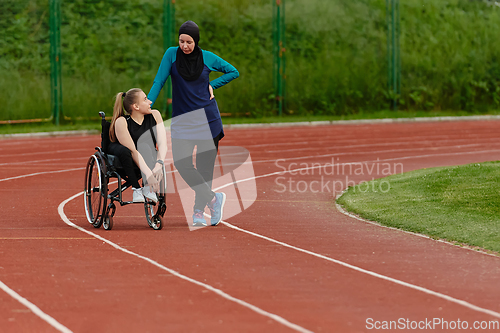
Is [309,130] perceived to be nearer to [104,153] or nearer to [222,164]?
[222,164]

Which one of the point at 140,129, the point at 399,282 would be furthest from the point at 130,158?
the point at 399,282

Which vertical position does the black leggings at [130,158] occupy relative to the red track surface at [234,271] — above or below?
above

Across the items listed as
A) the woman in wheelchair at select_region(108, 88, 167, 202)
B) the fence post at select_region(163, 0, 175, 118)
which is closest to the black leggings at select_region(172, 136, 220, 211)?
the woman in wheelchair at select_region(108, 88, 167, 202)

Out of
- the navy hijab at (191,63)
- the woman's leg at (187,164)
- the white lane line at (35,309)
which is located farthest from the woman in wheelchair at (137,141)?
the white lane line at (35,309)

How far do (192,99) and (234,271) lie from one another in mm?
2347

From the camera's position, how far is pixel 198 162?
29.0 feet

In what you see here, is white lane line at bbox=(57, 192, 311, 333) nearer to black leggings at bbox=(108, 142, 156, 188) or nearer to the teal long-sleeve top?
black leggings at bbox=(108, 142, 156, 188)

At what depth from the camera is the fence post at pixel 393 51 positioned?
104 ft

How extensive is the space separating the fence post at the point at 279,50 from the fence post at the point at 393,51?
4.58 m

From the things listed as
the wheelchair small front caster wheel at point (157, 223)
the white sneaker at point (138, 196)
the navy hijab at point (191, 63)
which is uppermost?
the navy hijab at point (191, 63)

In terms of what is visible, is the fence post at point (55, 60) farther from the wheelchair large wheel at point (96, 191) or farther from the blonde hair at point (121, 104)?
the blonde hair at point (121, 104)


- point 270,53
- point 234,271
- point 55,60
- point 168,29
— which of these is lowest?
point 234,271

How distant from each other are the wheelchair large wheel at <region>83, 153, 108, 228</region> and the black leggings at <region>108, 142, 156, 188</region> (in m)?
0.18

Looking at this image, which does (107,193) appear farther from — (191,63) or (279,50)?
(279,50)
